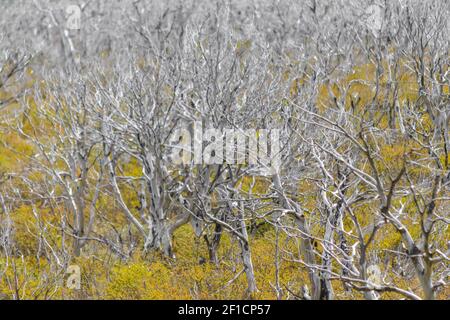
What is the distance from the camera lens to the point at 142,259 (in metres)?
12.2

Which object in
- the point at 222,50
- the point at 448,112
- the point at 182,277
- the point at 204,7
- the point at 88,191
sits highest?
the point at 204,7

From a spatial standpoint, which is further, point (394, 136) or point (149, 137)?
point (394, 136)

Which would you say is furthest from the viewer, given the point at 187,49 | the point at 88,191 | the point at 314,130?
the point at 88,191
